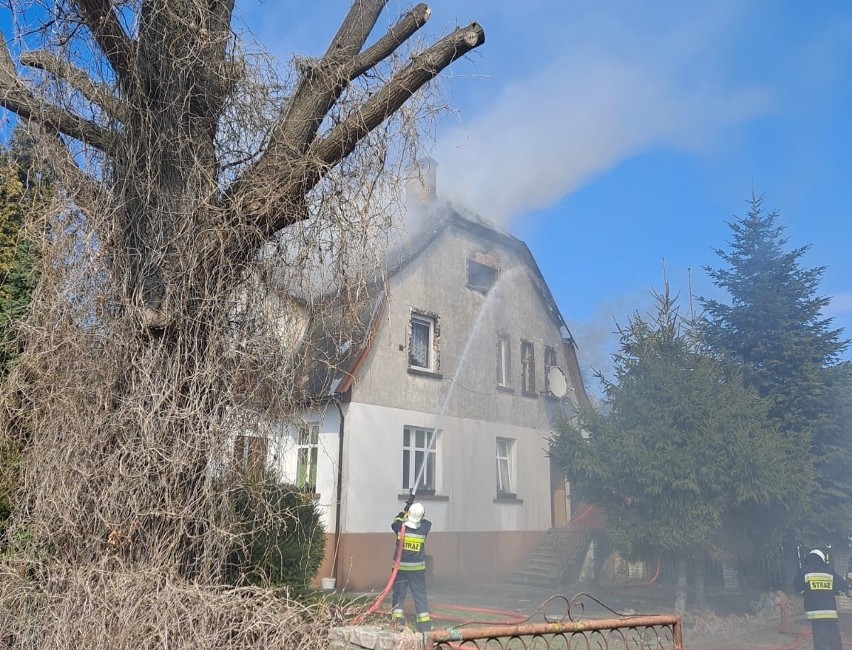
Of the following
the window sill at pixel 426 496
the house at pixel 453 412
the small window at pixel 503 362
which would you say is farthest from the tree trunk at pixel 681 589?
the small window at pixel 503 362

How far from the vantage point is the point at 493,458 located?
18562mm

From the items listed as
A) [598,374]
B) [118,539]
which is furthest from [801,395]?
[118,539]

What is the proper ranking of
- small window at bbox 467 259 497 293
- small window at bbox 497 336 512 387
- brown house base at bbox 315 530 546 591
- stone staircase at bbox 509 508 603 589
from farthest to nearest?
small window at bbox 497 336 512 387
small window at bbox 467 259 497 293
stone staircase at bbox 509 508 603 589
brown house base at bbox 315 530 546 591

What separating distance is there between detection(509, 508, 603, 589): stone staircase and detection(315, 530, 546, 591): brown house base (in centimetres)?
45

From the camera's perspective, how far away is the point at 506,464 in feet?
63.5

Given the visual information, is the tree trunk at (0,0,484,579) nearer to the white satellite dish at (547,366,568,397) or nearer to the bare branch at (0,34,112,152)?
the bare branch at (0,34,112,152)

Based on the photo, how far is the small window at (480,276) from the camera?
19062 mm

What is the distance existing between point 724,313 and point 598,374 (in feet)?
21.6

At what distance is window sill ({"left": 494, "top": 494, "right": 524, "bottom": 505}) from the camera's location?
18.4 m

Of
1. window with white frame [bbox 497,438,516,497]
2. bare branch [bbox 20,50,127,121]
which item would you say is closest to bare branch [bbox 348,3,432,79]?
bare branch [bbox 20,50,127,121]

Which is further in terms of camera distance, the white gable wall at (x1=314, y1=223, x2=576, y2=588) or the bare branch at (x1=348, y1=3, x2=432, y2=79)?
the white gable wall at (x1=314, y1=223, x2=576, y2=588)

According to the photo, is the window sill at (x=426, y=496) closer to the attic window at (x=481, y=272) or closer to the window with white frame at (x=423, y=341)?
the window with white frame at (x=423, y=341)

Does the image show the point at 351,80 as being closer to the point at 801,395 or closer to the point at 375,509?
A: the point at 375,509

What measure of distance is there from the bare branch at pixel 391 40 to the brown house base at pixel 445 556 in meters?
9.00
